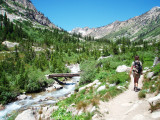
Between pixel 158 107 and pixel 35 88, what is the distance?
2665 centimetres

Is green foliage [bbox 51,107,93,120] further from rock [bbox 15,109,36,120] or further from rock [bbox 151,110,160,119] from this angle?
rock [bbox 151,110,160,119]

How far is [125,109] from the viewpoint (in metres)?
7.41

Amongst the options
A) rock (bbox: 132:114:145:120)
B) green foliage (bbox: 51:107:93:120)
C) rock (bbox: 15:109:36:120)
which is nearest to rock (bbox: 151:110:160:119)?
rock (bbox: 132:114:145:120)

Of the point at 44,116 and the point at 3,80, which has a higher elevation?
the point at 3,80

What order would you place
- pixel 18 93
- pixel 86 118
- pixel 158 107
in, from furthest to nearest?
pixel 18 93 < pixel 86 118 < pixel 158 107

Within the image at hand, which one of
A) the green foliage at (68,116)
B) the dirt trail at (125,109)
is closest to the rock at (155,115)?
the dirt trail at (125,109)

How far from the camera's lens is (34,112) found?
1192 centimetres

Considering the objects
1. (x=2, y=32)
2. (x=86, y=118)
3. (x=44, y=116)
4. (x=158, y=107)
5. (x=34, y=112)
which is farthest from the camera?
(x=2, y=32)

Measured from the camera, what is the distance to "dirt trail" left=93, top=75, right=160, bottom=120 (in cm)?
598

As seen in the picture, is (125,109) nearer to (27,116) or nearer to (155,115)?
(155,115)

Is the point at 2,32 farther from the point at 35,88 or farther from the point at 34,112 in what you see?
the point at 34,112

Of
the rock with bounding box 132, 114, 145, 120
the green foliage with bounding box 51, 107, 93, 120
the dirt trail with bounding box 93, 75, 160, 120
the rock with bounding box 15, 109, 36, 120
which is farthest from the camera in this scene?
the rock with bounding box 15, 109, 36, 120

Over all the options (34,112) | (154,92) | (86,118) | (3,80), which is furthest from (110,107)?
(3,80)

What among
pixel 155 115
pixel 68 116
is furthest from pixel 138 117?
pixel 68 116
